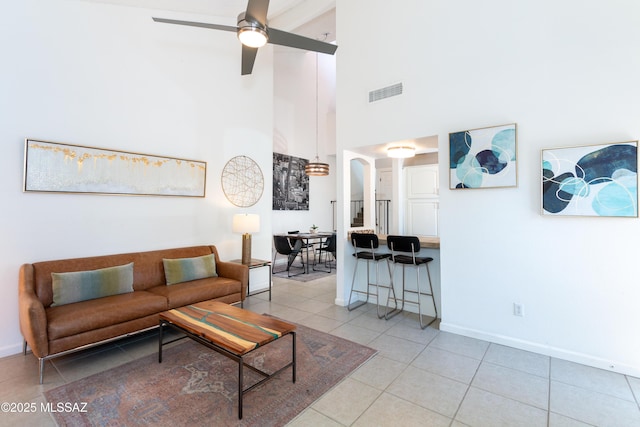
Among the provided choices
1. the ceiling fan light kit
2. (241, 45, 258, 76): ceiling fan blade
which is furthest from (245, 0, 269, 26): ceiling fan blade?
the ceiling fan light kit

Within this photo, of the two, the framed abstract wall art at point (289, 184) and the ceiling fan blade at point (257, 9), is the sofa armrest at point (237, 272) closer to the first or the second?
the ceiling fan blade at point (257, 9)

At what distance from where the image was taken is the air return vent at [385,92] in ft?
12.1

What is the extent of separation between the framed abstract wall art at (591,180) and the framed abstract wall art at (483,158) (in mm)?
289

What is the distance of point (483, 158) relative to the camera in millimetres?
3057

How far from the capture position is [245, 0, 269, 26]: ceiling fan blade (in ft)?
7.73

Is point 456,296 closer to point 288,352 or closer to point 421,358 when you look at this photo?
point 421,358

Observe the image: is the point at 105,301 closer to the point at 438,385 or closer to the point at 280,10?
the point at 438,385

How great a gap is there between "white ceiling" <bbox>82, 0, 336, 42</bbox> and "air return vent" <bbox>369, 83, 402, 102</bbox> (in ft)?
5.93

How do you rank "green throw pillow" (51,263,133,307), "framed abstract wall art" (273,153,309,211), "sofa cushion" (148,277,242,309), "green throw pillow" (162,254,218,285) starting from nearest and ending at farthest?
1. "green throw pillow" (51,263,133,307)
2. "sofa cushion" (148,277,242,309)
3. "green throw pillow" (162,254,218,285)
4. "framed abstract wall art" (273,153,309,211)

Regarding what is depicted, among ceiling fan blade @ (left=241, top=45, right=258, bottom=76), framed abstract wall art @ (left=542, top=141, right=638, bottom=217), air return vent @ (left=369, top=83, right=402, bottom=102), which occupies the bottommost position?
framed abstract wall art @ (left=542, top=141, right=638, bottom=217)

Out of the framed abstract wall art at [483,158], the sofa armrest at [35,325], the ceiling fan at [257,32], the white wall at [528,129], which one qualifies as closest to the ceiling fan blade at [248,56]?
the ceiling fan at [257,32]

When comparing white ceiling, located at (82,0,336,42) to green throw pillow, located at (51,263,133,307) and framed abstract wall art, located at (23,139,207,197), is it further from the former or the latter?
green throw pillow, located at (51,263,133,307)

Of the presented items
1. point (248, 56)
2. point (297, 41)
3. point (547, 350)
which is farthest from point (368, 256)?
point (248, 56)

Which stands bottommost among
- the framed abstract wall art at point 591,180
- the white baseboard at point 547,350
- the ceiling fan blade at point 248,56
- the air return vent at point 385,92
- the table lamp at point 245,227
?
the white baseboard at point 547,350
